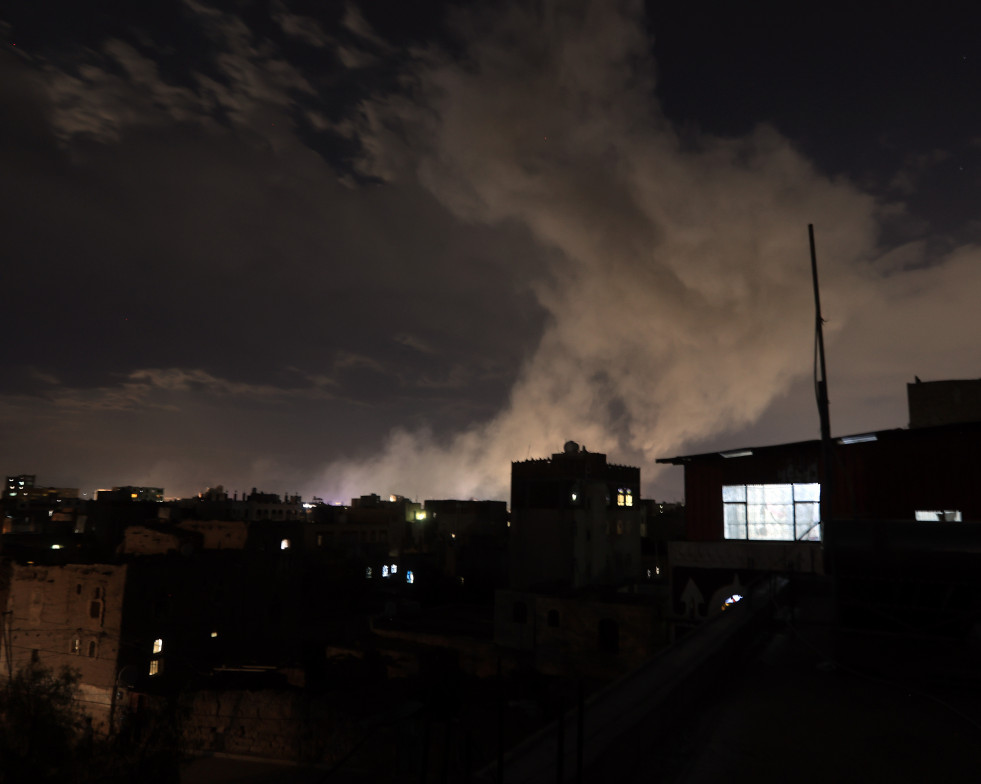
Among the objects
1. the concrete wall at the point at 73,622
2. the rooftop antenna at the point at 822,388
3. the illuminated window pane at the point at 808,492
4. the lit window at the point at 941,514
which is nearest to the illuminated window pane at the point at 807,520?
the illuminated window pane at the point at 808,492

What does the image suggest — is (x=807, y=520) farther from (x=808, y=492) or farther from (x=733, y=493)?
(x=733, y=493)

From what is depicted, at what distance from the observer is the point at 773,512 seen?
67.5 feet

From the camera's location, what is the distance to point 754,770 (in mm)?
4809

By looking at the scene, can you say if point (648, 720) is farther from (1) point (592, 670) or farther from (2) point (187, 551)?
(2) point (187, 551)

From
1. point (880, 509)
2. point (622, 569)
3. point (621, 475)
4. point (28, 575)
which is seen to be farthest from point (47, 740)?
point (621, 475)

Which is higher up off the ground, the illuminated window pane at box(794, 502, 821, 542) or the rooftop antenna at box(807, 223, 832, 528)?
the rooftop antenna at box(807, 223, 832, 528)

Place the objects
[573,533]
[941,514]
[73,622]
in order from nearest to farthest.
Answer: [941,514], [73,622], [573,533]

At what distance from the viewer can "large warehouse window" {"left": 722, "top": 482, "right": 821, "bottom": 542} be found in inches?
781

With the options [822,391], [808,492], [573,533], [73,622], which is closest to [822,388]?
[822,391]

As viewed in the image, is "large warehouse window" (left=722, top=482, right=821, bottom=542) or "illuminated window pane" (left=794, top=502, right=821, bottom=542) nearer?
"illuminated window pane" (left=794, top=502, right=821, bottom=542)

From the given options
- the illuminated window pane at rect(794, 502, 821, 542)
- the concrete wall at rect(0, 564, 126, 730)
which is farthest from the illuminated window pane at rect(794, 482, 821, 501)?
the concrete wall at rect(0, 564, 126, 730)

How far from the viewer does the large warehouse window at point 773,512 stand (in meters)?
19.8

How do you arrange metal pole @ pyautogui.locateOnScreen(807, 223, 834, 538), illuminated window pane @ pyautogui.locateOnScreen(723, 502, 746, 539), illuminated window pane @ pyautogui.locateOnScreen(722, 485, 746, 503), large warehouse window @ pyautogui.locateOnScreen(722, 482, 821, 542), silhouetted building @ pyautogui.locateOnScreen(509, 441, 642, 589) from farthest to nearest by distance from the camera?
silhouetted building @ pyautogui.locateOnScreen(509, 441, 642, 589) → illuminated window pane @ pyautogui.locateOnScreen(722, 485, 746, 503) → illuminated window pane @ pyautogui.locateOnScreen(723, 502, 746, 539) → large warehouse window @ pyautogui.locateOnScreen(722, 482, 821, 542) → metal pole @ pyautogui.locateOnScreen(807, 223, 834, 538)

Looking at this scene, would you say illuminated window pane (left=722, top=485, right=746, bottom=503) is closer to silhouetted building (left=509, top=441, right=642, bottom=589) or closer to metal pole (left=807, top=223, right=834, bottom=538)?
metal pole (left=807, top=223, right=834, bottom=538)
